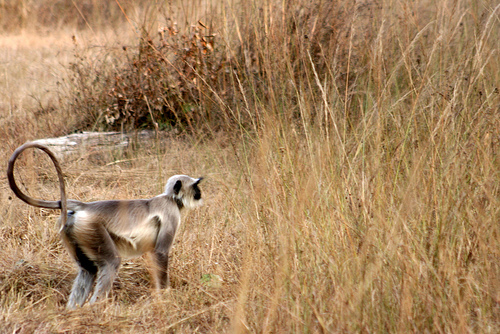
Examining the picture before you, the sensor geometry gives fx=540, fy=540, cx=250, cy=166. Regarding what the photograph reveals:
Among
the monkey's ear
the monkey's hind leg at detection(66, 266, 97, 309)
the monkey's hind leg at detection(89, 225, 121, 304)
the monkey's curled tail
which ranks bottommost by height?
the monkey's hind leg at detection(66, 266, 97, 309)

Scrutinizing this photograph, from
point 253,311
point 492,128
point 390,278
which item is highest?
point 492,128

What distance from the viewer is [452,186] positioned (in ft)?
8.29

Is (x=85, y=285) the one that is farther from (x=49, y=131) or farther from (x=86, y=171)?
(x=49, y=131)

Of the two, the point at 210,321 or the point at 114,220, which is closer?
the point at 210,321

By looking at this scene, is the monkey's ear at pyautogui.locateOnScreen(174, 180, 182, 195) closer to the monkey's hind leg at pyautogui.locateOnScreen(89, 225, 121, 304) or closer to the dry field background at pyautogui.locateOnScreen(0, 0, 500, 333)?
the dry field background at pyautogui.locateOnScreen(0, 0, 500, 333)

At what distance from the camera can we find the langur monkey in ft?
9.27

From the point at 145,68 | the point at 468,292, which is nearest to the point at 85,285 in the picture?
the point at 468,292

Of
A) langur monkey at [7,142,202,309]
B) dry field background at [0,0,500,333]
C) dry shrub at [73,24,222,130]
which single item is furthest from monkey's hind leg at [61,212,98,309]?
dry shrub at [73,24,222,130]

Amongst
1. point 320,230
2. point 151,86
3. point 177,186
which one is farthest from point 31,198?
point 151,86

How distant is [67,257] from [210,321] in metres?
1.29

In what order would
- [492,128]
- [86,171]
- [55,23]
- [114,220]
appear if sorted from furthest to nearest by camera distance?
[55,23] < [86,171] < [114,220] < [492,128]

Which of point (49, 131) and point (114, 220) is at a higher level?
point (114, 220)

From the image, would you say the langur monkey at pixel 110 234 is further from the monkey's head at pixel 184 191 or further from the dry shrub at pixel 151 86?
the dry shrub at pixel 151 86

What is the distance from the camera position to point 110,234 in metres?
3.00
